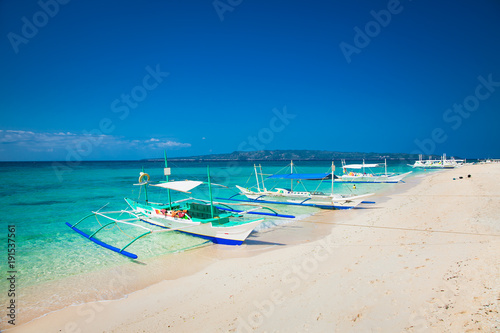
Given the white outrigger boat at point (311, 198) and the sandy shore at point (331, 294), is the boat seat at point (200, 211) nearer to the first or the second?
the sandy shore at point (331, 294)

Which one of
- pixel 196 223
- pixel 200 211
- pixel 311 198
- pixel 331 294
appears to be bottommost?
pixel 311 198

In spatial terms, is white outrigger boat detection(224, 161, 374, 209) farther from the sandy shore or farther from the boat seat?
the boat seat

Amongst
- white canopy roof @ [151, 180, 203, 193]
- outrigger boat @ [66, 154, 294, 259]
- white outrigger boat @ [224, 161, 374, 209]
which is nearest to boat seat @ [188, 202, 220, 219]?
outrigger boat @ [66, 154, 294, 259]

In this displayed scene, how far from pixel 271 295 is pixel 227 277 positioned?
1817 mm

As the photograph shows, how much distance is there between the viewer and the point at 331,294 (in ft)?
17.9

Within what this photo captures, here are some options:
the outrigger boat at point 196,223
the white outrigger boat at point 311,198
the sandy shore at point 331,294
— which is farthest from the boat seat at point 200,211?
the white outrigger boat at point 311,198

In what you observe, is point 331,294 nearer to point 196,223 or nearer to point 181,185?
point 196,223

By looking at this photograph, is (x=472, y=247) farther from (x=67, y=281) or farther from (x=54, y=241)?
(x=54, y=241)

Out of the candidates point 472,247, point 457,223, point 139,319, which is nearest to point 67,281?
point 139,319

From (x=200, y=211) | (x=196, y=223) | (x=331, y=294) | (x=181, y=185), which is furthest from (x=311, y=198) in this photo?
(x=331, y=294)

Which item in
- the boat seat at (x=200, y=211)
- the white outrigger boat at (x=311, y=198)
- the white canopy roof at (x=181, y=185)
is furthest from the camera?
the white outrigger boat at (x=311, y=198)

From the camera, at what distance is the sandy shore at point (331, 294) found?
A: 4324 millimetres

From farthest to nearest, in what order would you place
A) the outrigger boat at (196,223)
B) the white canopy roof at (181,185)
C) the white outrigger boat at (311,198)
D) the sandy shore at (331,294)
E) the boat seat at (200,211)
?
the white outrigger boat at (311,198)
the white canopy roof at (181,185)
the boat seat at (200,211)
the outrigger boat at (196,223)
the sandy shore at (331,294)

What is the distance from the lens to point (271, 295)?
584cm
